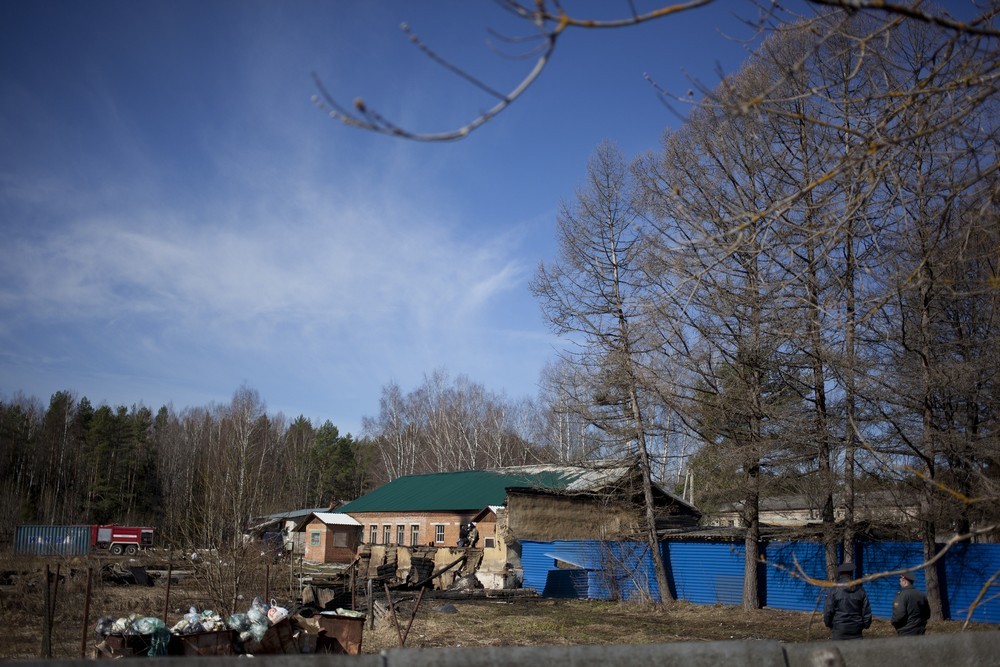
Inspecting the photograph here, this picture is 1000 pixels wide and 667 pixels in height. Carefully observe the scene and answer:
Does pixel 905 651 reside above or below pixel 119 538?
above

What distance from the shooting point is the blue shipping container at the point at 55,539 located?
159ft

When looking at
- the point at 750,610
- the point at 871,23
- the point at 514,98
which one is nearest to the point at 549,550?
the point at 750,610

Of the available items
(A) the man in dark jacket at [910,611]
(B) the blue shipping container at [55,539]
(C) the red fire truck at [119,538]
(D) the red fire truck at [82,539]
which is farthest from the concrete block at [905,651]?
(C) the red fire truck at [119,538]

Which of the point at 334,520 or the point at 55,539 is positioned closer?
the point at 55,539

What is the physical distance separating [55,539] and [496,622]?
41.9 metres

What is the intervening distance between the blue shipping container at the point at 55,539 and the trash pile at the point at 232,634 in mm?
40763

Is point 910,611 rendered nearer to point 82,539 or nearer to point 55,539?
point 55,539

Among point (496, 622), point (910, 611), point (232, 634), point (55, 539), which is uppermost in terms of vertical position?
point (910, 611)

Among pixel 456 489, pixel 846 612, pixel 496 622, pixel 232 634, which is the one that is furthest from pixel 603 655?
pixel 456 489

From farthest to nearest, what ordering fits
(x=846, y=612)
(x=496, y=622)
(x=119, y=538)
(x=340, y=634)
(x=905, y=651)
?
(x=119, y=538), (x=496, y=622), (x=340, y=634), (x=846, y=612), (x=905, y=651)

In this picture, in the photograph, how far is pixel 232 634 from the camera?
12.2 meters

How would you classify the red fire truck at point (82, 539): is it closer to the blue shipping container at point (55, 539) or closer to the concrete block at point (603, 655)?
the blue shipping container at point (55, 539)

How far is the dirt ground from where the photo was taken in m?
16.5

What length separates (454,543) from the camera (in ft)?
143
